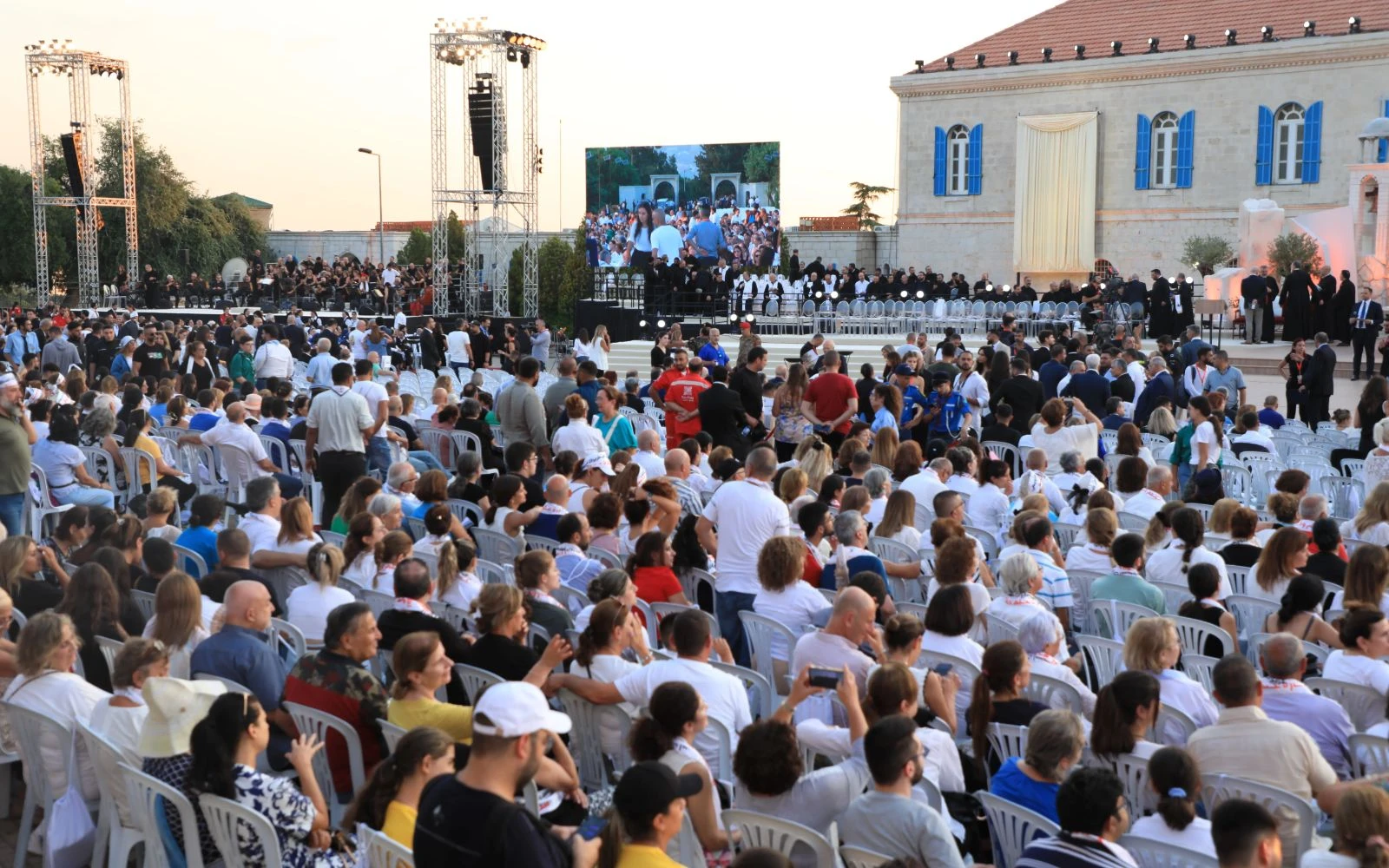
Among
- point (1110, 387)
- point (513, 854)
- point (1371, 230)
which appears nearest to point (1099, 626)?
point (513, 854)

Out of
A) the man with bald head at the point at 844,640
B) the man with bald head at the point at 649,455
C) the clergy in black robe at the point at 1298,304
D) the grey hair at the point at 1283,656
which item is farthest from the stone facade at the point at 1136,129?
the man with bald head at the point at 844,640

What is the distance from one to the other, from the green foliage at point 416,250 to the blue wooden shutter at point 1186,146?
27.2m

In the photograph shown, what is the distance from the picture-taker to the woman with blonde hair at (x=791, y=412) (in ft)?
39.7

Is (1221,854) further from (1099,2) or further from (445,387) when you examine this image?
(1099,2)

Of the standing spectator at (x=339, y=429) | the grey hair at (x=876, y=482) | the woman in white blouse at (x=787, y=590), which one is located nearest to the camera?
the woman in white blouse at (x=787, y=590)

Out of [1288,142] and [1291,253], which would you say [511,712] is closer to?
[1291,253]

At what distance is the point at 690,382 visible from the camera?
39.5 feet

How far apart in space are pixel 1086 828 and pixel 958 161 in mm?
37161

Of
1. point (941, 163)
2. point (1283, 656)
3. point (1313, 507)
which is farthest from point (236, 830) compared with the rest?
point (941, 163)

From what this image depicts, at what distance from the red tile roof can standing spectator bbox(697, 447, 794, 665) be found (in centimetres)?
3202

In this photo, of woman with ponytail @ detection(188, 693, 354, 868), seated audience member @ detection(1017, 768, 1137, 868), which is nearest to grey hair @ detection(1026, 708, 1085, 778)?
seated audience member @ detection(1017, 768, 1137, 868)

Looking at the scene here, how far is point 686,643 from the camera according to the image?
4.60 m

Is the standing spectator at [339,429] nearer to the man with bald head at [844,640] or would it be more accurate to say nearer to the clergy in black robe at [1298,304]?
the man with bald head at [844,640]

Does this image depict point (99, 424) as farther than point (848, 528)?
Yes
